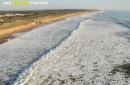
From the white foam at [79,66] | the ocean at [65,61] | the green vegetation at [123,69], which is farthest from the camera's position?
the green vegetation at [123,69]

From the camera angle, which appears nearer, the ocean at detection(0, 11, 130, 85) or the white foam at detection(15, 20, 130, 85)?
the white foam at detection(15, 20, 130, 85)

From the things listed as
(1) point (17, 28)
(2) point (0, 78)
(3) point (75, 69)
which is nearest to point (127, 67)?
(3) point (75, 69)

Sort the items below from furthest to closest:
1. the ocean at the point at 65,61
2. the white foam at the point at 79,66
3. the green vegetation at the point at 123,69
Answer: the green vegetation at the point at 123,69 < the ocean at the point at 65,61 < the white foam at the point at 79,66

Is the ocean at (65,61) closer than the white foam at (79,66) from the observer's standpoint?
No

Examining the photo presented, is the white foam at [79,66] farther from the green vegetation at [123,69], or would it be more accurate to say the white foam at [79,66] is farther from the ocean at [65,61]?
the green vegetation at [123,69]


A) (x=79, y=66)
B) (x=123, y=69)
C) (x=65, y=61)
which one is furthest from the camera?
(x=65, y=61)

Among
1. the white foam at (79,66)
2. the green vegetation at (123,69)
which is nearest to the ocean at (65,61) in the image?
the white foam at (79,66)

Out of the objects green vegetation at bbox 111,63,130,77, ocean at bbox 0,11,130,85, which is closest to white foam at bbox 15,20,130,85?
ocean at bbox 0,11,130,85

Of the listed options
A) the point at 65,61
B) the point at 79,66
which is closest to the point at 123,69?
the point at 79,66

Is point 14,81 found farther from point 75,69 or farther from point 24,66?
point 75,69

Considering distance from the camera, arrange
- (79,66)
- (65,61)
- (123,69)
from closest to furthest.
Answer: (123,69) → (79,66) → (65,61)

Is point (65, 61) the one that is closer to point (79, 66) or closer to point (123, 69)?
point (79, 66)

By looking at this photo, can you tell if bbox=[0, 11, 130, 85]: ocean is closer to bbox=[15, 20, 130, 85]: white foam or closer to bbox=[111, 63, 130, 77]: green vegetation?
bbox=[15, 20, 130, 85]: white foam
